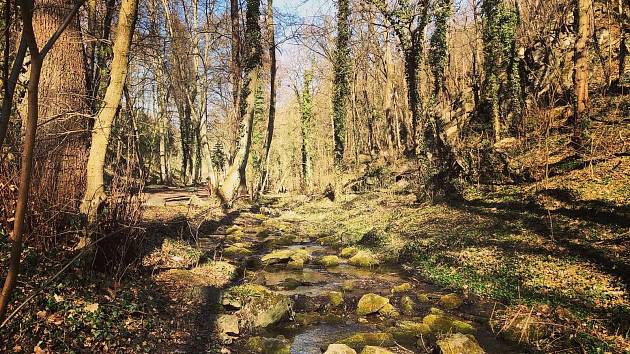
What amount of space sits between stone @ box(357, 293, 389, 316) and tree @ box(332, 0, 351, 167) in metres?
17.4

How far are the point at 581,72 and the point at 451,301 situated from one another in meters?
9.23

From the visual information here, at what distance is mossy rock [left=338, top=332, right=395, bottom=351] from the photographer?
6787 mm

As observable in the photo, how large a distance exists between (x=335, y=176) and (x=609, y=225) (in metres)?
17.6

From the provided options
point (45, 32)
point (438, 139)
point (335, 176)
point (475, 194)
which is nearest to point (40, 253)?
point (45, 32)

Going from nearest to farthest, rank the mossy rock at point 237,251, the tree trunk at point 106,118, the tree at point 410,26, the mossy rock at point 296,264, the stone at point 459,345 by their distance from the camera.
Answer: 1. the stone at point 459,345
2. the tree trunk at point 106,118
3. the mossy rock at point 296,264
4. the mossy rock at point 237,251
5. the tree at point 410,26

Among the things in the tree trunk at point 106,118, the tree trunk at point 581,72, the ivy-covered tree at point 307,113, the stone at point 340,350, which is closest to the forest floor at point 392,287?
the stone at point 340,350

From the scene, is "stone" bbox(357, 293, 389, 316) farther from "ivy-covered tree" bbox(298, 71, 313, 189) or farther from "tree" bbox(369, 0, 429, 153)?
"ivy-covered tree" bbox(298, 71, 313, 189)

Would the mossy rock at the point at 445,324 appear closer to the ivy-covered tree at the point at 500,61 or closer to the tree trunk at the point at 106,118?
the tree trunk at the point at 106,118

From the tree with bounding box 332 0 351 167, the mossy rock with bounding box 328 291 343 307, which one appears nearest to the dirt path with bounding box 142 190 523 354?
the mossy rock with bounding box 328 291 343 307

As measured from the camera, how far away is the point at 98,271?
636 cm

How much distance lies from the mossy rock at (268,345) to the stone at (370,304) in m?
2.15

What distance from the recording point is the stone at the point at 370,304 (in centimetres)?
848

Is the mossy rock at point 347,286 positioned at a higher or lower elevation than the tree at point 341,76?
lower

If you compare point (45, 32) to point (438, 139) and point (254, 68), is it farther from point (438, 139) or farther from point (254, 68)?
point (438, 139)
